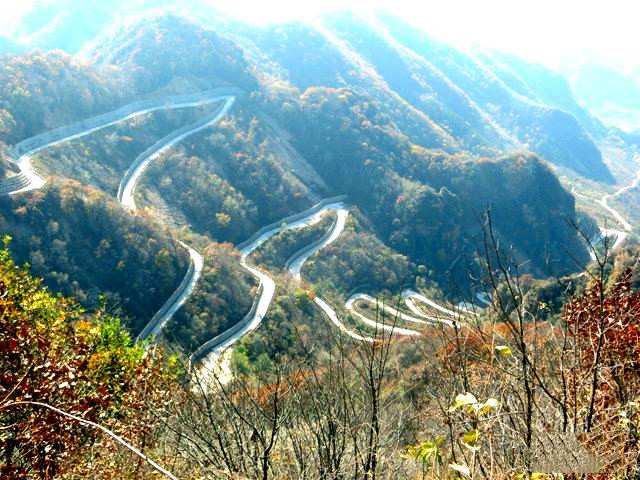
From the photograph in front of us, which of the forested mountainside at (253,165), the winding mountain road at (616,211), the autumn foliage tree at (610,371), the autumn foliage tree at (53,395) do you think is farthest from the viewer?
the winding mountain road at (616,211)

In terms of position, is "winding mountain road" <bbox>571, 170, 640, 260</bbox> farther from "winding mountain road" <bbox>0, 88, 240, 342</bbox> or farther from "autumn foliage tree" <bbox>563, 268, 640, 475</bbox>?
"autumn foliage tree" <bbox>563, 268, 640, 475</bbox>

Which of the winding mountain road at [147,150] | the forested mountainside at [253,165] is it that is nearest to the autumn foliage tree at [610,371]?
the winding mountain road at [147,150]

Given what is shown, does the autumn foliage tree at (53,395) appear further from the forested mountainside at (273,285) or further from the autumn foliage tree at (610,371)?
the autumn foliage tree at (610,371)

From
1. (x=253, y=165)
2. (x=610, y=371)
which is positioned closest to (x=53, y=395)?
(x=610, y=371)

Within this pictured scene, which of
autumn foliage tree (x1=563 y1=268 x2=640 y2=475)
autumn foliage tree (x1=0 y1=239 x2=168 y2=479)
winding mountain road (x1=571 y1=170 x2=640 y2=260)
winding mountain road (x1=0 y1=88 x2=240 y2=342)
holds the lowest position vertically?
winding mountain road (x1=0 y1=88 x2=240 y2=342)

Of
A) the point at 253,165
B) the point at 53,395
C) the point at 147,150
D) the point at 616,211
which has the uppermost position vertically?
the point at 53,395

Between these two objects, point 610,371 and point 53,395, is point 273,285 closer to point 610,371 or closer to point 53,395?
point 53,395

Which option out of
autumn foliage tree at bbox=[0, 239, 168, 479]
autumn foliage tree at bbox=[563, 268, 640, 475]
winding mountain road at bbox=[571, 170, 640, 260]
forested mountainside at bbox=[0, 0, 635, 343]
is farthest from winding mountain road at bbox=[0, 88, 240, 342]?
winding mountain road at bbox=[571, 170, 640, 260]

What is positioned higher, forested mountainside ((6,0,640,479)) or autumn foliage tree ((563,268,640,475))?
autumn foliage tree ((563,268,640,475))

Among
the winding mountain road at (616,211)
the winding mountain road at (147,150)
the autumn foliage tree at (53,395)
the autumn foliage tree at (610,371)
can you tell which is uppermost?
the autumn foliage tree at (610,371)

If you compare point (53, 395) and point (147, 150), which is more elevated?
point (53, 395)
